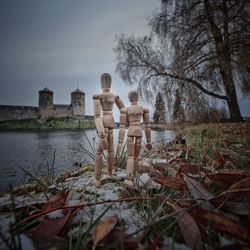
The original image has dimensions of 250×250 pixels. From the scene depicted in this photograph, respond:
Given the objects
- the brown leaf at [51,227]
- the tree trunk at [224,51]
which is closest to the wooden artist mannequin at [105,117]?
the brown leaf at [51,227]

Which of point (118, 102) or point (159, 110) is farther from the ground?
point (159, 110)

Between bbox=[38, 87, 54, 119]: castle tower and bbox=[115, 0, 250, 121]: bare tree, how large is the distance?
118 ft

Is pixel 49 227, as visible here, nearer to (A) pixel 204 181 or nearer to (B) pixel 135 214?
(B) pixel 135 214

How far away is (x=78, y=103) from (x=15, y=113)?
13.6 meters

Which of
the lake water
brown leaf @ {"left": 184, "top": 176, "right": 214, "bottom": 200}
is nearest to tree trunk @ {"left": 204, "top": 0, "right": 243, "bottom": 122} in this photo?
the lake water

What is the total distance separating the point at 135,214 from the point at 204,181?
19.1 inches

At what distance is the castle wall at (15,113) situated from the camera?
119 feet

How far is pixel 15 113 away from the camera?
37.0 meters

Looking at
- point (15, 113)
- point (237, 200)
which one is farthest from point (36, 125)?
point (237, 200)

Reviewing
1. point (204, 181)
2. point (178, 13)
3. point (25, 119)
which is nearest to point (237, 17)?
point (178, 13)

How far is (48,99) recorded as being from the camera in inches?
1722

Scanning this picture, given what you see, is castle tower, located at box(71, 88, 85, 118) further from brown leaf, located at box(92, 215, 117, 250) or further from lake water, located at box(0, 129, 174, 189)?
brown leaf, located at box(92, 215, 117, 250)

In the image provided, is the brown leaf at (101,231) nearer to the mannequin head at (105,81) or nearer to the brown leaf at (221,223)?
the brown leaf at (221,223)

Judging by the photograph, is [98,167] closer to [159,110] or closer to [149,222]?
[149,222]
